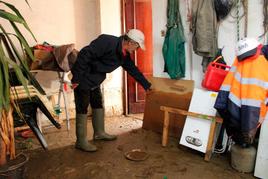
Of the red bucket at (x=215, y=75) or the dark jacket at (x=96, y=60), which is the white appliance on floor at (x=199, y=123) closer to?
the red bucket at (x=215, y=75)

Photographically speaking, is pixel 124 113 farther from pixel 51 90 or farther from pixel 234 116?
pixel 234 116

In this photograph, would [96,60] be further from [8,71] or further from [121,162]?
[8,71]

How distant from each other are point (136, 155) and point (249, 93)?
4.15 feet

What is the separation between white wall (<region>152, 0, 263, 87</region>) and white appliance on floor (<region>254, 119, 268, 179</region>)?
2.62ft

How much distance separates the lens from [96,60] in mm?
2670

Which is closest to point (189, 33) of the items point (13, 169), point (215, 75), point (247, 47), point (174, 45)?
point (174, 45)

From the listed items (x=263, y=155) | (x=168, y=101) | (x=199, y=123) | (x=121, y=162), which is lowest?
(x=121, y=162)

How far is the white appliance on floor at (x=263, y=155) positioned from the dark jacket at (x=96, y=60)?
147 centimetres

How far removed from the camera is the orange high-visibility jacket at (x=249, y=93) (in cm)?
198

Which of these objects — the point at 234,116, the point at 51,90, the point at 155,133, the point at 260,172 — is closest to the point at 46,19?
the point at 51,90

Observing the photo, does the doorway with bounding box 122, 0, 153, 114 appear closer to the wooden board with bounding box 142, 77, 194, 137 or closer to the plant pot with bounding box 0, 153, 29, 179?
the wooden board with bounding box 142, 77, 194, 137

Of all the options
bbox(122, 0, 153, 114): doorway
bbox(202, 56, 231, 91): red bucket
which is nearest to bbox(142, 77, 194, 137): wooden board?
bbox(202, 56, 231, 91): red bucket

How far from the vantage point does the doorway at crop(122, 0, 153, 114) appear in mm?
3953

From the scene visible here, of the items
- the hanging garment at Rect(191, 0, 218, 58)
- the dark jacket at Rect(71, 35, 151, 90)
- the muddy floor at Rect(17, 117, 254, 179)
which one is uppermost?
the hanging garment at Rect(191, 0, 218, 58)
